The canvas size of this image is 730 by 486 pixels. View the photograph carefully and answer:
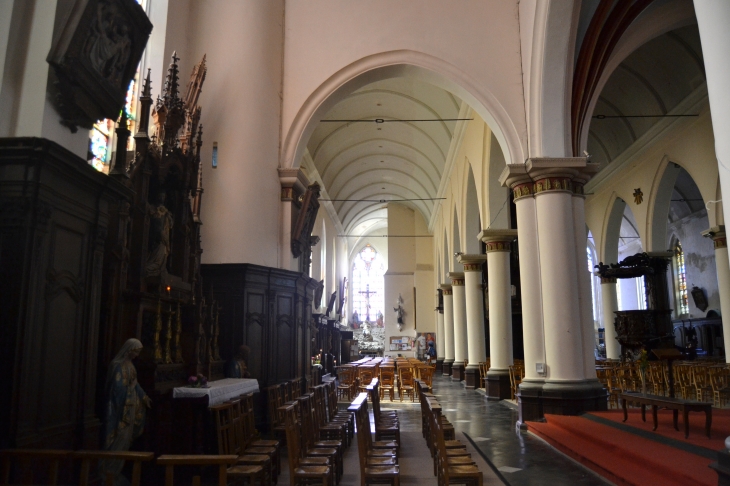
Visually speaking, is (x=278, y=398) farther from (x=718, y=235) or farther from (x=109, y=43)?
(x=718, y=235)

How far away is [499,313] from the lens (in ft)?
42.0

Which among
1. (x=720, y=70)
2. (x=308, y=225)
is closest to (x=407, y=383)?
(x=308, y=225)

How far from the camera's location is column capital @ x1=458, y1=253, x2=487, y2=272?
15.9 m

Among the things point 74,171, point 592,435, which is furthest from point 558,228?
point 74,171

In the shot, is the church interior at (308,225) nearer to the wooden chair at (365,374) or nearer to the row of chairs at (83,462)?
the row of chairs at (83,462)

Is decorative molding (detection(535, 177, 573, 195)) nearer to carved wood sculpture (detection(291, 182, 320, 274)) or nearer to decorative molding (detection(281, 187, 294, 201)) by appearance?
carved wood sculpture (detection(291, 182, 320, 274))

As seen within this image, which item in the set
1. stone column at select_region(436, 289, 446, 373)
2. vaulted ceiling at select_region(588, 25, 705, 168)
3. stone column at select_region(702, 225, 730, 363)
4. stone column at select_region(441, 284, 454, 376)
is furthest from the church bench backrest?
stone column at select_region(436, 289, 446, 373)

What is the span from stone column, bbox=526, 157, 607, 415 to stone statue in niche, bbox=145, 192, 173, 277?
5456 mm

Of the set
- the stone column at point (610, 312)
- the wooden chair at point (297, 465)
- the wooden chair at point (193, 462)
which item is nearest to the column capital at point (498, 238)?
the stone column at point (610, 312)

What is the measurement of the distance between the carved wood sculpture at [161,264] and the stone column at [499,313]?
655cm

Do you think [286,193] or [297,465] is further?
[286,193]

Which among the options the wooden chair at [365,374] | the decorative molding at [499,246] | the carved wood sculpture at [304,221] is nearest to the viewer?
the carved wood sculpture at [304,221]

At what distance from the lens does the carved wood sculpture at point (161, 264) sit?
5707 millimetres

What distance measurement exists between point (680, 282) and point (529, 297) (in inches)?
704
